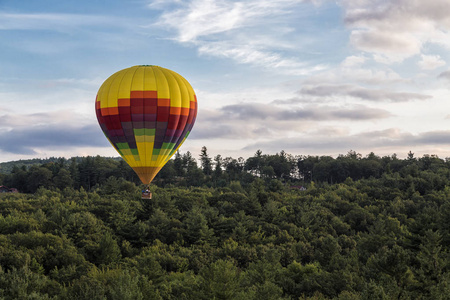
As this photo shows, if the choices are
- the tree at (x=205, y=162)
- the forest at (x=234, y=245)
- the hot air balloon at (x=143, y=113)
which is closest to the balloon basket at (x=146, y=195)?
the hot air balloon at (x=143, y=113)

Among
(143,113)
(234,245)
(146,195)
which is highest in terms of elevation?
(143,113)

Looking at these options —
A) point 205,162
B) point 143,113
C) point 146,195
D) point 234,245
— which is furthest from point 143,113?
point 205,162

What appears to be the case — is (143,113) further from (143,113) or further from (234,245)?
(234,245)

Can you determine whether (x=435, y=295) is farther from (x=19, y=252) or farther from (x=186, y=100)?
(x=19, y=252)

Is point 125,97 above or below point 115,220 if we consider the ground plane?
above

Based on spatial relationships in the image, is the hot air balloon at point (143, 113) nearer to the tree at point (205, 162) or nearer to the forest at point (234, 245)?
the forest at point (234, 245)

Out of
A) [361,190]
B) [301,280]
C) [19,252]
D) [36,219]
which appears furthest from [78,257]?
[361,190]

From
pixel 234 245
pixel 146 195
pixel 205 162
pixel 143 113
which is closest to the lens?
pixel 146 195

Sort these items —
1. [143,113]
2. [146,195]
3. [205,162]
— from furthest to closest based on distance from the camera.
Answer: [205,162] → [143,113] → [146,195]
